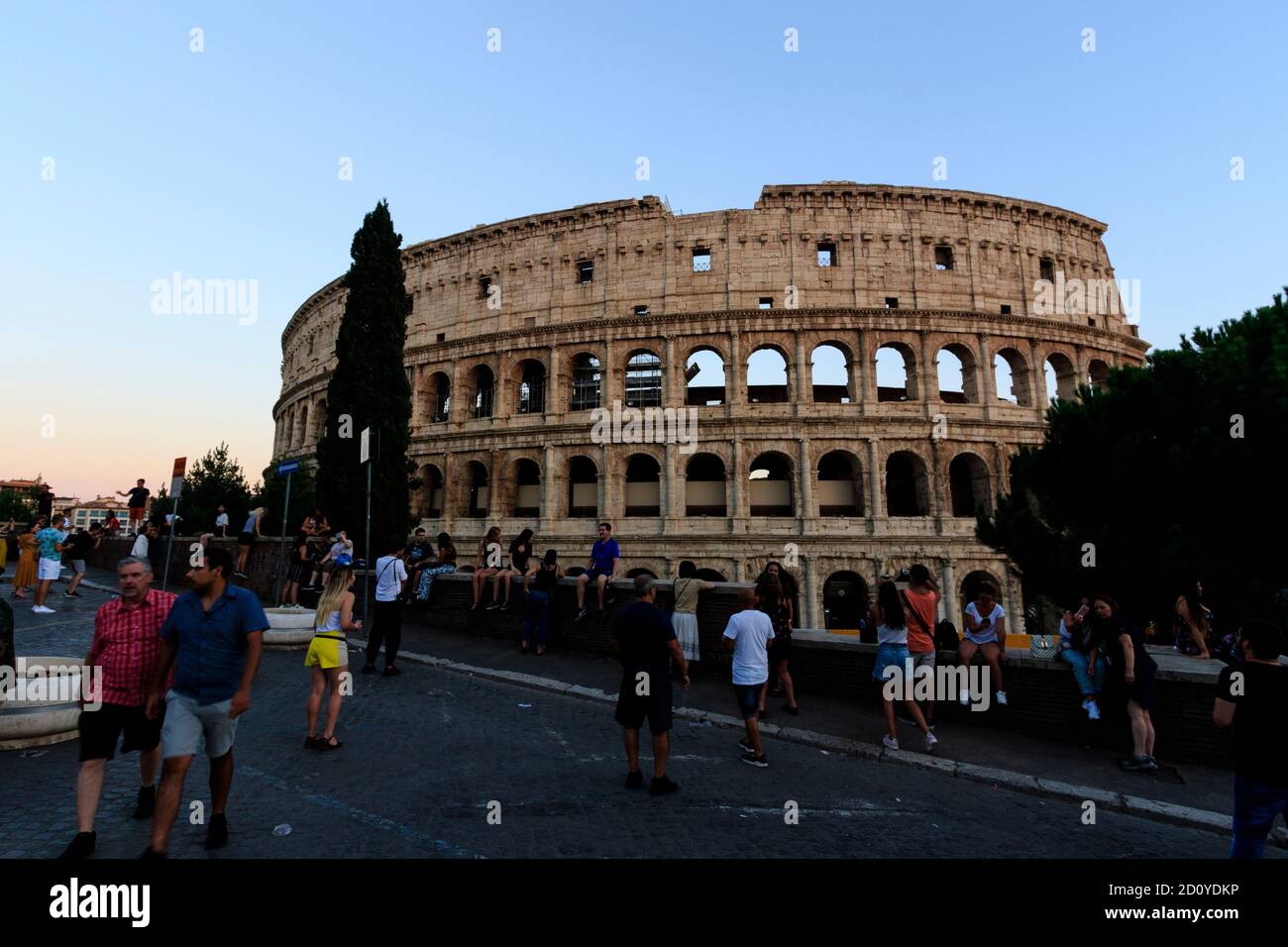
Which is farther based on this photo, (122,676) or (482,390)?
(482,390)

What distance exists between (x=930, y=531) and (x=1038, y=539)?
22.7ft

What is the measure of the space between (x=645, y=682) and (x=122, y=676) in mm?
3918

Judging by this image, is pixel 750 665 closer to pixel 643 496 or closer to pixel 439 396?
pixel 643 496

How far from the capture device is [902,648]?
711cm

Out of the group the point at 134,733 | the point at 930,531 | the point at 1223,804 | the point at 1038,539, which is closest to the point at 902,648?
the point at 1223,804

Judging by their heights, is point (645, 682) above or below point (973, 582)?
above

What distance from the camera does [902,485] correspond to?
86.5ft

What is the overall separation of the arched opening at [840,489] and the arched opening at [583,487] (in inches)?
404

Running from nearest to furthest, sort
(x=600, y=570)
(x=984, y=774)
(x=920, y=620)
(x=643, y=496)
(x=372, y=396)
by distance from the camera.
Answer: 1. (x=984, y=774)
2. (x=920, y=620)
3. (x=600, y=570)
4. (x=372, y=396)
5. (x=643, y=496)

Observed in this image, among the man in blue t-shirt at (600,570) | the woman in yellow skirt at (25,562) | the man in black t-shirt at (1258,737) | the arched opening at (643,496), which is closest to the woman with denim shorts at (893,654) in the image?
the man in black t-shirt at (1258,737)

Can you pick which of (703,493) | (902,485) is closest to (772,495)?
(703,493)

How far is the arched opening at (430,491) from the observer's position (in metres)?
29.3

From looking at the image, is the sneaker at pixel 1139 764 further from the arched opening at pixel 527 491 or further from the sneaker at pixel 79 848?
the arched opening at pixel 527 491
